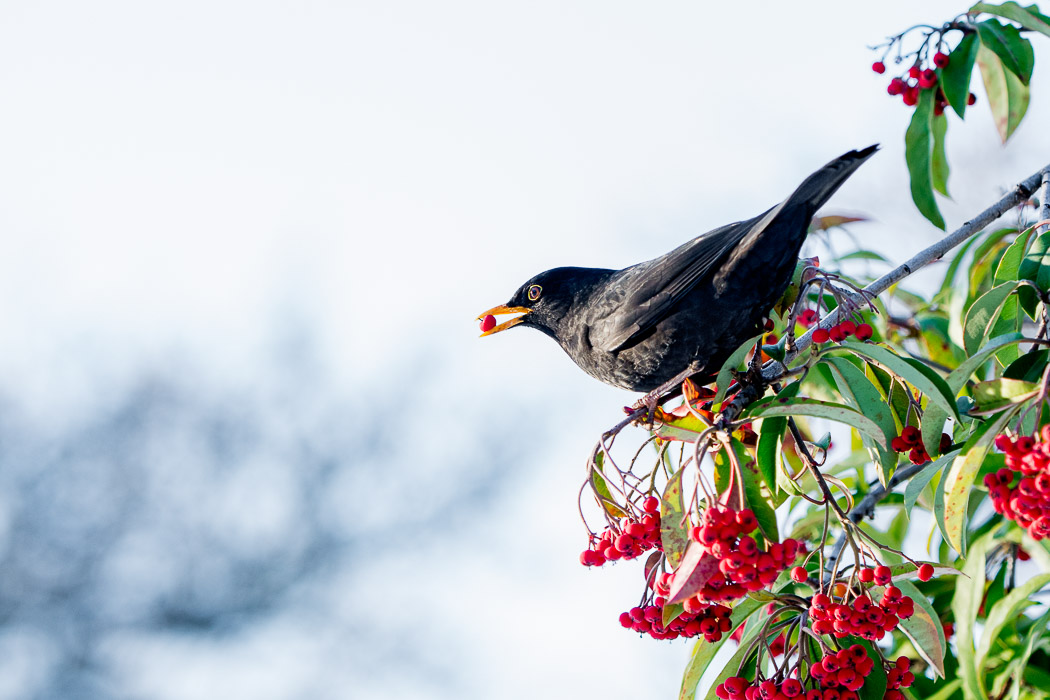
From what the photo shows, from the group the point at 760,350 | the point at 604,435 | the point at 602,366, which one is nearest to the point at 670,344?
the point at 602,366

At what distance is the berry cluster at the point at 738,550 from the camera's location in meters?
1.93

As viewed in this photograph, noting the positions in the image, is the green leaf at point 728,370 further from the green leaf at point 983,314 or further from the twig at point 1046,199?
the twig at point 1046,199

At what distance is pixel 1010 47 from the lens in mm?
2980

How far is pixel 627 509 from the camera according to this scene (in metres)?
2.21

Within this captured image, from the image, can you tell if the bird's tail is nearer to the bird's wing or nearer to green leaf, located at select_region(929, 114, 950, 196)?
the bird's wing

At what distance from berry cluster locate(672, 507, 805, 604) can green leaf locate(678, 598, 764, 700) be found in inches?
16.9

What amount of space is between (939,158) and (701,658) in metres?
1.78

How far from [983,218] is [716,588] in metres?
1.32

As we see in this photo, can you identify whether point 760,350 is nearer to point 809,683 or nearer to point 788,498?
point 788,498

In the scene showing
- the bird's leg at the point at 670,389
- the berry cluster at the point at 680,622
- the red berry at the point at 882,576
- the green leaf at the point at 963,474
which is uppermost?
the bird's leg at the point at 670,389

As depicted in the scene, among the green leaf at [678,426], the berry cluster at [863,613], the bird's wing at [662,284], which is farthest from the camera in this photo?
the bird's wing at [662,284]

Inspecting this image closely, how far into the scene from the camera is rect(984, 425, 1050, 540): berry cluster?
177 cm

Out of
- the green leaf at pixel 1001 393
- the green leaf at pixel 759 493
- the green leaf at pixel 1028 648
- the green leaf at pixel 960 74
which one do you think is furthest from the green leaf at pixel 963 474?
the green leaf at pixel 960 74

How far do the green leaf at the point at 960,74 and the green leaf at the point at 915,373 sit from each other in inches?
48.2
